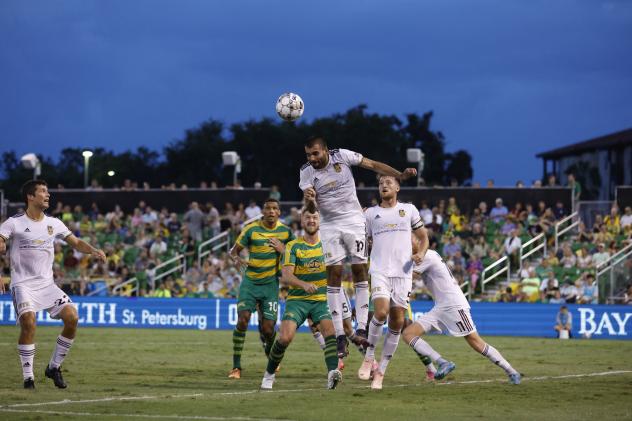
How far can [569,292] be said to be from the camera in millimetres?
30969

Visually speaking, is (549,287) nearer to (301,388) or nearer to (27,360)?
(301,388)

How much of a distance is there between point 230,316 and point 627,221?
40.5ft

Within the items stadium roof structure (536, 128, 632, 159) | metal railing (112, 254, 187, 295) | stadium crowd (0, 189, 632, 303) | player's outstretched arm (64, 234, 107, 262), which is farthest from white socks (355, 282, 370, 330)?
stadium roof structure (536, 128, 632, 159)

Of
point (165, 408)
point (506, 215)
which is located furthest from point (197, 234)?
point (165, 408)

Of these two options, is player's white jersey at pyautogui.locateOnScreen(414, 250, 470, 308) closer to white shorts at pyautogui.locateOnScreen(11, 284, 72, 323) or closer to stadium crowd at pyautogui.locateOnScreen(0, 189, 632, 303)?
white shorts at pyautogui.locateOnScreen(11, 284, 72, 323)

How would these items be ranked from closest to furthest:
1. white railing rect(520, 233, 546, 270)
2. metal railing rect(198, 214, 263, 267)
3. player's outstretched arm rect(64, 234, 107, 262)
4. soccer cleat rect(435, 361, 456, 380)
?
soccer cleat rect(435, 361, 456, 380) → player's outstretched arm rect(64, 234, 107, 262) → white railing rect(520, 233, 546, 270) → metal railing rect(198, 214, 263, 267)

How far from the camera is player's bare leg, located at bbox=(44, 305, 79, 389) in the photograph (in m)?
15.1

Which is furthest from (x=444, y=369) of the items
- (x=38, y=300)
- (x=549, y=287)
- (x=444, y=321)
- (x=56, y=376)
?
(x=549, y=287)

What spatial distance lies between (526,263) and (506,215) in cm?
250

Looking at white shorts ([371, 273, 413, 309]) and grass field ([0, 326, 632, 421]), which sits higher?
white shorts ([371, 273, 413, 309])

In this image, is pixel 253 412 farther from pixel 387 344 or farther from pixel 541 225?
pixel 541 225

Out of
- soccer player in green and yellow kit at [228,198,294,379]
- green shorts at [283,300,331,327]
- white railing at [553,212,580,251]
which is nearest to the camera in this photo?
green shorts at [283,300,331,327]

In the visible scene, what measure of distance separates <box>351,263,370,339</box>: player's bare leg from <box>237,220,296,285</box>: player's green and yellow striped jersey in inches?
56.1

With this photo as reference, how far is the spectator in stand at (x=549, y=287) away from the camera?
101ft
